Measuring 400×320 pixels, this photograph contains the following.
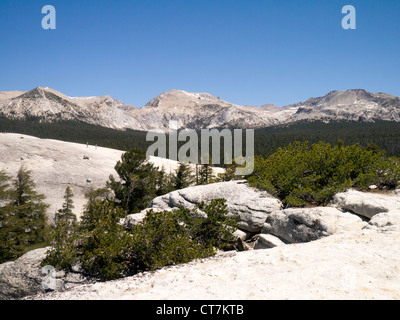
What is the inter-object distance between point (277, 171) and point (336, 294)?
12896 mm

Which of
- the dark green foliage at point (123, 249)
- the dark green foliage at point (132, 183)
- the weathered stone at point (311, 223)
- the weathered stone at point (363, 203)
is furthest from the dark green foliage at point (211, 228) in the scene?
the dark green foliage at point (132, 183)

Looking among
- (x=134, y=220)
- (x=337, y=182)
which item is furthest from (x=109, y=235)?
(x=337, y=182)

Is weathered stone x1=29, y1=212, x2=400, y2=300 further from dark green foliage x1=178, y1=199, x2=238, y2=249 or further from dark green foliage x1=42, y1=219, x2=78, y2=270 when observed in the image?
dark green foliage x1=178, y1=199, x2=238, y2=249

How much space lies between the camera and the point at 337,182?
17797 mm

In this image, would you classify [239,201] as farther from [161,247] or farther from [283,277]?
[283,277]

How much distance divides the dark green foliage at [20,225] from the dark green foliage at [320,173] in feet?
76.4

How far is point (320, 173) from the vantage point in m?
19.9

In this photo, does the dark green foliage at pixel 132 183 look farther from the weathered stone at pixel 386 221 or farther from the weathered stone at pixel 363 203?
the weathered stone at pixel 386 221

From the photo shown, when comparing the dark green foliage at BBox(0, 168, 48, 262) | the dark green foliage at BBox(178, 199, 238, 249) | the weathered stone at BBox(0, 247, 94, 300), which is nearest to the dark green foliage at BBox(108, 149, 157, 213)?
the dark green foliage at BBox(0, 168, 48, 262)

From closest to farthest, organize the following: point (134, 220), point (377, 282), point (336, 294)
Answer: point (336, 294), point (377, 282), point (134, 220)

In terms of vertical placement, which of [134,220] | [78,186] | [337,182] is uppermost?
[337,182]

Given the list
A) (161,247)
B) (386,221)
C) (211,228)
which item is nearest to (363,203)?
(386,221)

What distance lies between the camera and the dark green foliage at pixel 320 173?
17.5 m
